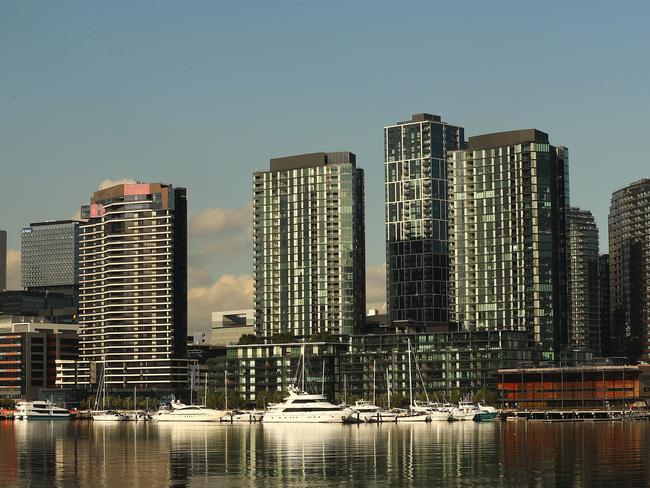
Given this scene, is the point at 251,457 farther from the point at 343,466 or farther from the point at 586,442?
the point at 586,442

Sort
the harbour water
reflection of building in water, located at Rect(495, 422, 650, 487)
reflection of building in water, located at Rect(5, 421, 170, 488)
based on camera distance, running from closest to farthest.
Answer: reflection of building in water, located at Rect(495, 422, 650, 487)
the harbour water
reflection of building in water, located at Rect(5, 421, 170, 488)

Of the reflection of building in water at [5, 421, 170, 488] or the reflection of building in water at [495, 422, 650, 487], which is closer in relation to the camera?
the reflection of building in water at [495, 422, 650, 487]

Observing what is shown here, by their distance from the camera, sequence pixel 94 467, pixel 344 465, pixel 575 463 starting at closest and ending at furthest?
pixel 575 463, pixel 344 465, pixel 94 467

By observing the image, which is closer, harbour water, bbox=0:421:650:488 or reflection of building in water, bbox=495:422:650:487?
reflection of building in water, bbox=495:422:650:487

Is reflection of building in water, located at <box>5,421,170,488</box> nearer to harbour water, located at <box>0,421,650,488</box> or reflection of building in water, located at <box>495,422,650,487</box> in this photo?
harbour water, located at <box>0,421,650,488</box>

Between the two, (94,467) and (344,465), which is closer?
(344,465)

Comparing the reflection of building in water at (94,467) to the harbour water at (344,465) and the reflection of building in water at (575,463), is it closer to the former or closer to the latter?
the harbour water at (344,465)

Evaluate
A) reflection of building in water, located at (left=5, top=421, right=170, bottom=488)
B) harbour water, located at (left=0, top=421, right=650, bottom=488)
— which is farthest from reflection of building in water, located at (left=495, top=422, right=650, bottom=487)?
reflection of building in water, located at (left=5, top=421, right=170, bottom=488)

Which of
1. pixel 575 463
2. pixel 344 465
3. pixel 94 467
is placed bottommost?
pixel 94 467

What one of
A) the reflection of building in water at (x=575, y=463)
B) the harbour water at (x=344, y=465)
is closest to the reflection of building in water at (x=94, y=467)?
the harbour water at (x=344, y=465)

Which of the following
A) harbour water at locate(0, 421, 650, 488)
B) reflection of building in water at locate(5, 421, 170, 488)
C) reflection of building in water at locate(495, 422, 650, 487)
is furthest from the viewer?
reflection of building in water at locate(5, 421, 170, 488)

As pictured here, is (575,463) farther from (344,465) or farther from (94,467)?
(94,467)

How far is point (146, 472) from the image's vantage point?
151750mm

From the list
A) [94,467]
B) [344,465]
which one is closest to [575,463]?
[344,465]
